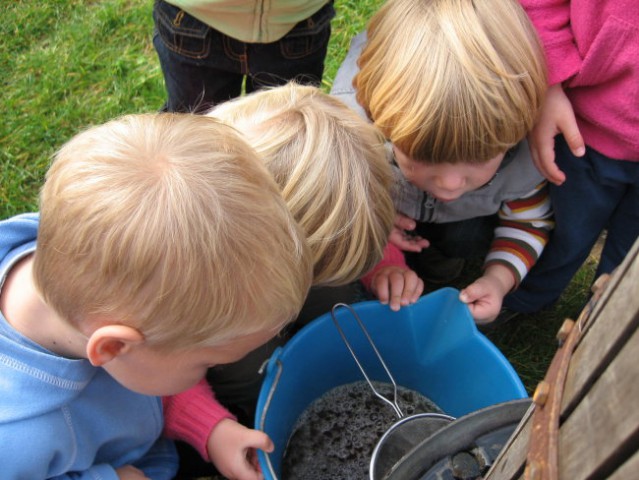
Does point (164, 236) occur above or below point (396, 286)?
above

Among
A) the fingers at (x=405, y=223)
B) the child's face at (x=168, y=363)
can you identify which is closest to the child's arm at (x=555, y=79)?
the fingers at (x=405, y=223)

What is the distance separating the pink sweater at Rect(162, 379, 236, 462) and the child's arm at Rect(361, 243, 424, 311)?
368 millimetres

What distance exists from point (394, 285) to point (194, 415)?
0.44 m

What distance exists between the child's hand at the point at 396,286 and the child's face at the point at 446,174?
17cm

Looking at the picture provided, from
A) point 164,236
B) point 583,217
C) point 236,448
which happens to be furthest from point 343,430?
point 164,236

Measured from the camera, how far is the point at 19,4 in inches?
83.6

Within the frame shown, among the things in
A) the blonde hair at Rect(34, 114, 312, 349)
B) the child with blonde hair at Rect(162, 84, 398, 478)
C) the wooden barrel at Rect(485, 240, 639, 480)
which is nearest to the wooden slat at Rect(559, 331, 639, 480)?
the wooden barrel at Rect(485, 240, 639, 480)

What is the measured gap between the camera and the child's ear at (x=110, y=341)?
0.64 metres

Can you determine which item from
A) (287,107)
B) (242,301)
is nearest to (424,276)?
(287,107)

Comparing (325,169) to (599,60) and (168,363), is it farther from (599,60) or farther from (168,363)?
(599,60)

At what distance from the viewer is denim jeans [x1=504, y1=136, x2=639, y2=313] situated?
1206 mm

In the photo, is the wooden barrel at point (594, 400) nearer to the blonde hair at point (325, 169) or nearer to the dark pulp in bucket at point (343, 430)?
the blonde hair at point (325, 169)

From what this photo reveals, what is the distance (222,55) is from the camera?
133cm

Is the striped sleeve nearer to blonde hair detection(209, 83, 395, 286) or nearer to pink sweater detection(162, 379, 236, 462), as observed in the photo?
blonde hair detection(209, 83, 395, 286)
